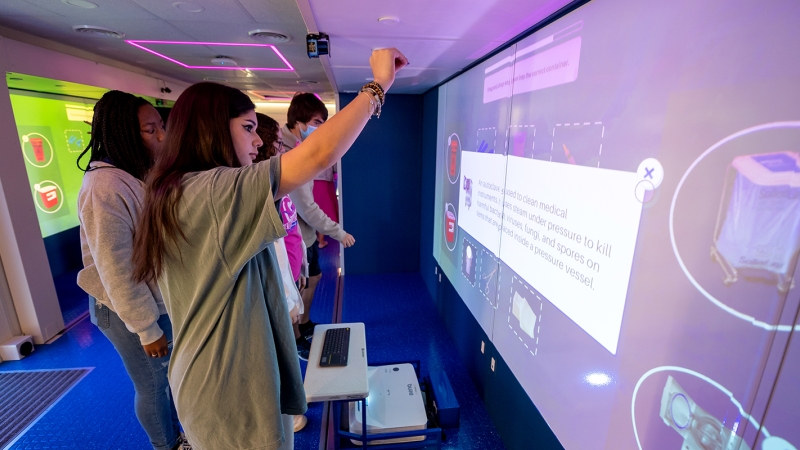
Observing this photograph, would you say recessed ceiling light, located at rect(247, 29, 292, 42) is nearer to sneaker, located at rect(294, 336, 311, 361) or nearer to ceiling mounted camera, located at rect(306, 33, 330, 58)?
ceiling mounted camera, located at rect(306, 33, 330, 58)

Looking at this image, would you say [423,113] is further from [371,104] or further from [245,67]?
[371,104]

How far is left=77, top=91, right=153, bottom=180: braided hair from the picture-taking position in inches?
54.2

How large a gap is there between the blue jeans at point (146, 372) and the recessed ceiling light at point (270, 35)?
1950 millimetres

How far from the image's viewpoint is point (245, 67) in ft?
12.4

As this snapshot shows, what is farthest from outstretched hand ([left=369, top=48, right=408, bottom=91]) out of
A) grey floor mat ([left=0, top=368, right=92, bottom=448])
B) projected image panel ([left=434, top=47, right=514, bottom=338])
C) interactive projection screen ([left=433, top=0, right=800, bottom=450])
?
grey floor mat ([left=0, top=368, right=92, bottom=448])

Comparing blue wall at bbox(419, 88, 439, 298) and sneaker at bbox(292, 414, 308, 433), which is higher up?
blue wall at bbox(419, 88, 439, 298)

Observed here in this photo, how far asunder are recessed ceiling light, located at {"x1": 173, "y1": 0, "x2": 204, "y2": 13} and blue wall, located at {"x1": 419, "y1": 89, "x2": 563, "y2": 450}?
6.08 ft

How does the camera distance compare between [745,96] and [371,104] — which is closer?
[745,96]

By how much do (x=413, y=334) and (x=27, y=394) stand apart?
2492mm

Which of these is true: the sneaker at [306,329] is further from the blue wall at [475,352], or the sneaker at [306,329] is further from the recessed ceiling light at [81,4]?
the recessed ceiling light at [81,4]

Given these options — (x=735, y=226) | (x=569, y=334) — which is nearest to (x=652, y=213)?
(x=735, y=226)

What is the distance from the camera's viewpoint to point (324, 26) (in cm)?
137

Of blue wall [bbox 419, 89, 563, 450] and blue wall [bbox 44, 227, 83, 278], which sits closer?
blue wall [bbox 419, 89, 563, 450]

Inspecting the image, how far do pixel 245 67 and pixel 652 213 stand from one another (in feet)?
13.2
